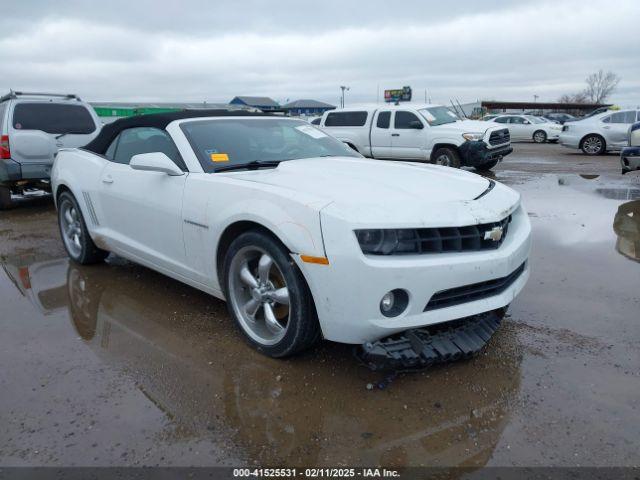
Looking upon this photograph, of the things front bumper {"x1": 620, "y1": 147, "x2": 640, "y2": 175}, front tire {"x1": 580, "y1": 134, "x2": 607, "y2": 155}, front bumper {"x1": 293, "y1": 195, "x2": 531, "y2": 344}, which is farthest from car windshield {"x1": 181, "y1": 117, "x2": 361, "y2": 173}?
front tire {"x1": 580, "y1": 134, "x2": 607, "y2": 155}

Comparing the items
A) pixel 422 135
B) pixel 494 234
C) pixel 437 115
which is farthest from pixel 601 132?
pixel 494 234

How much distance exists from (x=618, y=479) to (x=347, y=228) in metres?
1.57

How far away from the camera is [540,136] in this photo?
87.9ft

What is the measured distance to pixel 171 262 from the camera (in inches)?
145

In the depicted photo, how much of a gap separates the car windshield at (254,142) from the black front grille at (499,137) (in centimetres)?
869

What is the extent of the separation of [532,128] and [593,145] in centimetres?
1035

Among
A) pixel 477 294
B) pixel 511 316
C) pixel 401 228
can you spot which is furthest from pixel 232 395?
pixel 511 316

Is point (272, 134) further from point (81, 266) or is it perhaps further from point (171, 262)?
point (81, 266)

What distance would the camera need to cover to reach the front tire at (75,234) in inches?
191

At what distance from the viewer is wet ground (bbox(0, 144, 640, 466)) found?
2307 mm

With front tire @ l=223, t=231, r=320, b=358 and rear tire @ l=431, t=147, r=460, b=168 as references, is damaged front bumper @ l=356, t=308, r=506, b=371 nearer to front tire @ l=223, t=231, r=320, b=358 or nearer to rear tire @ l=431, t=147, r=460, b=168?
front tire @ l=223, t=231, r=320, b=358

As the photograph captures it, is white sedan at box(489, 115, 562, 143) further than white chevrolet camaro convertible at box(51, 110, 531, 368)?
Yes

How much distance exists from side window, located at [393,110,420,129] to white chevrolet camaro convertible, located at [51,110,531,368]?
895cm

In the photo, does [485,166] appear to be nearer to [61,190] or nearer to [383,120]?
[383,120]
